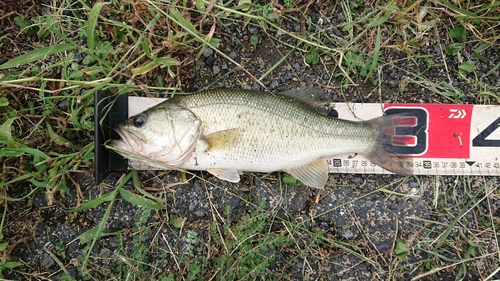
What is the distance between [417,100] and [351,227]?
136 centimetres

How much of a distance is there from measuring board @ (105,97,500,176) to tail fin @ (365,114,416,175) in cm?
13

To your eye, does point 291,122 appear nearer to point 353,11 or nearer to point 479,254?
point 353,11

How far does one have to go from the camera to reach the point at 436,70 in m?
3.57

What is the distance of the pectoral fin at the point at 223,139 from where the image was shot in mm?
2980

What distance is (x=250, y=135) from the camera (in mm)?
3047

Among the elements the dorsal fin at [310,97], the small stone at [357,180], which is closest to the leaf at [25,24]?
the dorsal fin at [310,97]

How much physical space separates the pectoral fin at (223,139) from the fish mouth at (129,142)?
53 centimetres

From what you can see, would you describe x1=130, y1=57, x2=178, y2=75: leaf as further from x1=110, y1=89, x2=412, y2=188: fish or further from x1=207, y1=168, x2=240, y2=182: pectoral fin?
x1=207, y1=168, x2=240, y2=182: pectoral fin

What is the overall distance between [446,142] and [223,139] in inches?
81.9

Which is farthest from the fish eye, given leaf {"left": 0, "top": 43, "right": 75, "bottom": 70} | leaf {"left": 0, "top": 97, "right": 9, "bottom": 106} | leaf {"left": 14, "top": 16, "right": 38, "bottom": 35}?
leaf {"left": 14, "top": 16, "right": 38, "bottom": 35}

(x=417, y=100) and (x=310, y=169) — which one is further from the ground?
(x=417, y=100)

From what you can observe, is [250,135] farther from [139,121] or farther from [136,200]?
[136,200]

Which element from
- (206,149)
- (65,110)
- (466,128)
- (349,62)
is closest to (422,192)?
(466,128)

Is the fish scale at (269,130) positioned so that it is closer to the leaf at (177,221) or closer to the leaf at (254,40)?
the leaf at (177,221)
